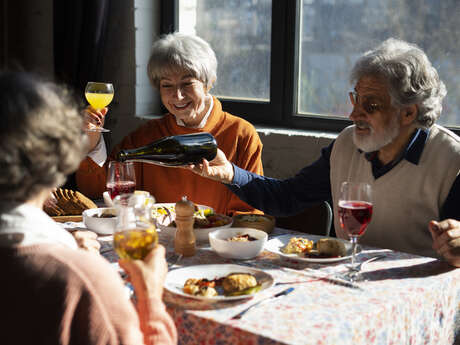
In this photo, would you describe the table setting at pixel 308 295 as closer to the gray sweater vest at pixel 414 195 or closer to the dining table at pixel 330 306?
the dining table at pixel 330 306

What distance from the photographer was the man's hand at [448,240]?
1.42 m

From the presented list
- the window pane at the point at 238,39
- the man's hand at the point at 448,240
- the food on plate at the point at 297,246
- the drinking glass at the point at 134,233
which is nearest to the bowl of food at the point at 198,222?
the food on plate at the point at 297,246

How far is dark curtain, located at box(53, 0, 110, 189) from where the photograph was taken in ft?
11.1

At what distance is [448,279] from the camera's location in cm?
138

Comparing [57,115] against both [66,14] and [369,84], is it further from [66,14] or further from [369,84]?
[66,14]

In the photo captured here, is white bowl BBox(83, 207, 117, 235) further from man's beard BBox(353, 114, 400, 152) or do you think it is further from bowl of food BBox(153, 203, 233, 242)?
man's beard BBox(353, 114, 400, 152)

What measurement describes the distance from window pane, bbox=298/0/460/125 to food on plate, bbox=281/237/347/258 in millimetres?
1315

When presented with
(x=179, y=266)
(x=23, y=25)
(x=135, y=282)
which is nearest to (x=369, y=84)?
(x=179, y=266)

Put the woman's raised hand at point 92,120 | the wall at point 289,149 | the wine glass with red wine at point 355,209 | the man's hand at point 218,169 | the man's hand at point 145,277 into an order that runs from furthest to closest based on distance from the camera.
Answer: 1. the wall at point 289,149
2. the woman's raised hand at point 92,120
3. the man's hand at point 218,169
4. the wine glass with red wine at point 355,209
5. the man's hand at point 145,277

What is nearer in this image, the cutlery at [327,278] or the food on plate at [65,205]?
the cutlery at [327,278]

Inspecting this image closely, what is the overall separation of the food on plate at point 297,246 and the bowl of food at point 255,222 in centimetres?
16

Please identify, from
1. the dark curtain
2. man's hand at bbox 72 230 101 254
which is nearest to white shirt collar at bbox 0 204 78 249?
man's hand at bbox 72 230 101 254

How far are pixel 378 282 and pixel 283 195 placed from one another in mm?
757

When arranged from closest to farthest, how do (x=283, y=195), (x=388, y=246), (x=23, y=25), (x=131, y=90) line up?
(x=388, y=246), (x=283, y=195), (x=131, y=90), (x=23, y=25)
